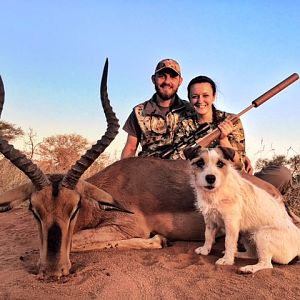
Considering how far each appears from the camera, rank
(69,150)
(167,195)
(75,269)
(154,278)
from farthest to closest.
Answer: (69,150)
(167,195)
(75,269)
(154,278)

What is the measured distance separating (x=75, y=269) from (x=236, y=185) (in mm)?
2017

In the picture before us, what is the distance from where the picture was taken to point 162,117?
834cm

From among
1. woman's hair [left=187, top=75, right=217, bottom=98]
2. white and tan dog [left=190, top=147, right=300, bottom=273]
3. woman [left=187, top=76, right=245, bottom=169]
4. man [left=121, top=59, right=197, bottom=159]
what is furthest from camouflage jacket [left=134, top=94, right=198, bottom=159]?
white and tan dog [left=190, top=147, right=300, bottom=273]

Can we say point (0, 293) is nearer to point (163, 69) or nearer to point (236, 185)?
point (236, 185)

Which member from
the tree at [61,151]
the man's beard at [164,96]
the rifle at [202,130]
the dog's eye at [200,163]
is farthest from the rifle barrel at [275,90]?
the tree at [61,151]

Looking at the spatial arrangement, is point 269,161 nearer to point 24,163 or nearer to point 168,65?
point 168,65

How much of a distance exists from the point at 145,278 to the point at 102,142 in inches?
64.1

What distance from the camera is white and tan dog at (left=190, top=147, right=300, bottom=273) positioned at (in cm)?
485

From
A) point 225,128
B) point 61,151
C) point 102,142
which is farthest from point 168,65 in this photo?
point 61,151

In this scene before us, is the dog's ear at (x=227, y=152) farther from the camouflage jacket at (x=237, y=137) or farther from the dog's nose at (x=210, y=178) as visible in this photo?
the camouflage jacket at (x=237, y=137)

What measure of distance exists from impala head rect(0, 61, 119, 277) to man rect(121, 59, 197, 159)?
2.85 meters

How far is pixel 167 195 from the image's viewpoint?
6.28 meters

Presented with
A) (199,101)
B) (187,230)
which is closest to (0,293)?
(187,230)

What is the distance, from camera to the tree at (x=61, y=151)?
16.2 m
